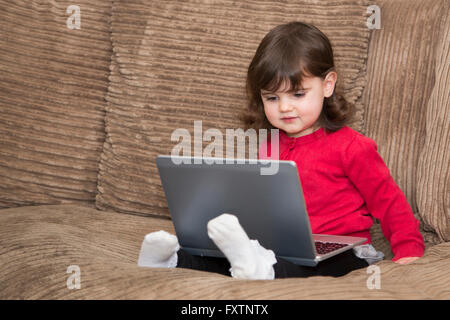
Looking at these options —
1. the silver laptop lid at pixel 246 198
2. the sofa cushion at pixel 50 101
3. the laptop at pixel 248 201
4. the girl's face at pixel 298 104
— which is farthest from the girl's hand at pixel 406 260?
the sofa cushion at pixel 50 101

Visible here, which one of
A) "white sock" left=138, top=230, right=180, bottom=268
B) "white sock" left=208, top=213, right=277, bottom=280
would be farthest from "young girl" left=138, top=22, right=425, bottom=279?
"white sock" left=138, top=230, right=180, bottom=268

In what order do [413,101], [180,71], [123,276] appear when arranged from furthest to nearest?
1. [180,71]
2. [413,101]
3. [123,276]

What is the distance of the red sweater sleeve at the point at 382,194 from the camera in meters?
1.11

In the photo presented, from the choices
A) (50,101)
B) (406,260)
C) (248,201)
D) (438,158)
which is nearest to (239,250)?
(248,201)

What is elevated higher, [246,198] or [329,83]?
[329,83]

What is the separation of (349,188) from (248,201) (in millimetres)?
359

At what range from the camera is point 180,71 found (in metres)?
1.41

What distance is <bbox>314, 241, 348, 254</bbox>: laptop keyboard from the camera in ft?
3.24

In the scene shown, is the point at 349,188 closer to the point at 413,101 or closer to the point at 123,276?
the point at 413,101

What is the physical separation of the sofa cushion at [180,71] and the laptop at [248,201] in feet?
1.24

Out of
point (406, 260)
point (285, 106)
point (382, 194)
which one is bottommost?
point (406, 260)

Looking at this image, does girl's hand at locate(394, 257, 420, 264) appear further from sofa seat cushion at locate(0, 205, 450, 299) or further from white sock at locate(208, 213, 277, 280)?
white sock at locate(208, 213, 277, 280)
